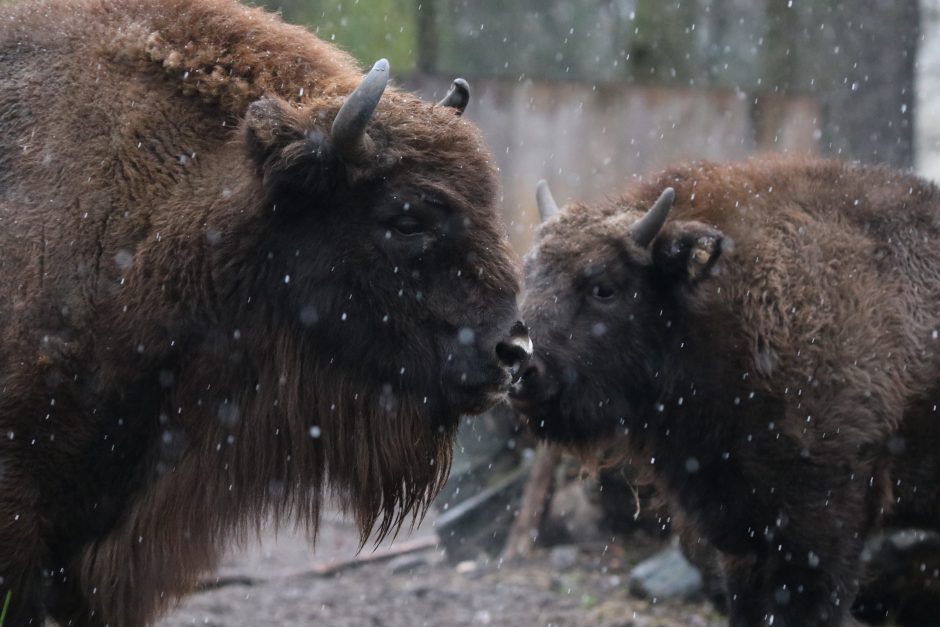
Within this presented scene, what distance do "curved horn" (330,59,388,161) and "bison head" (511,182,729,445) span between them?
2.20 meters

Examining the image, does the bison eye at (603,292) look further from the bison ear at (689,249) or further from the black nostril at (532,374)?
the black nostril at (532,374)

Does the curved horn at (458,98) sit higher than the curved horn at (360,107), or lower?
higher

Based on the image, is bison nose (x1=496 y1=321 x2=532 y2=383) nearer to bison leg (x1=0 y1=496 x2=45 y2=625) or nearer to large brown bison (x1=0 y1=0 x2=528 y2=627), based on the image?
large brown bison (x1=0 y1=0 x2=528 y2=627)

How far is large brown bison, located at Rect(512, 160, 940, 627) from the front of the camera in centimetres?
539

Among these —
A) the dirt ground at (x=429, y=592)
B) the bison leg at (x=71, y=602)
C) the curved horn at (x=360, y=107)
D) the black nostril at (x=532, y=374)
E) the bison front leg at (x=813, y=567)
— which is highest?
the curved horn at (x=360, y=107)

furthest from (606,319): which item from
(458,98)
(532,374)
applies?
(458,98)

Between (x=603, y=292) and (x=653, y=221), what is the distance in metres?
0.45

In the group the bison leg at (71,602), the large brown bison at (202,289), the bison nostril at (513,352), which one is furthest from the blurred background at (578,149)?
the bison nostril at (513,352)

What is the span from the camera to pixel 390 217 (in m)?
4.01

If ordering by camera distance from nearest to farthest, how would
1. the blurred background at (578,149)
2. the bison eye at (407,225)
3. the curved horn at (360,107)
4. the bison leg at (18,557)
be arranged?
the bison leg at (18,557) → the curved horn at (360,107) → the bison eye at (407,225) → the blurred background at (578,149)

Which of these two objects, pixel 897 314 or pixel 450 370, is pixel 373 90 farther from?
pixel 897 314

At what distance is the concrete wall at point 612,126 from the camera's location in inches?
439

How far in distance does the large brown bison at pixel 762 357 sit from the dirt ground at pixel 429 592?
1.55m

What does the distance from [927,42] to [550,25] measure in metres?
8.08
